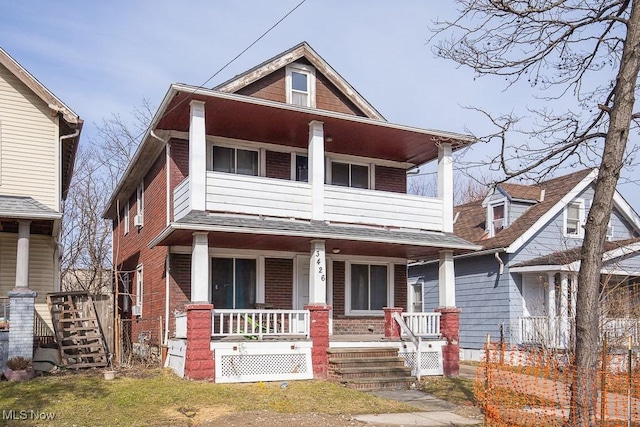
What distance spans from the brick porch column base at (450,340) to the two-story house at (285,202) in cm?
33

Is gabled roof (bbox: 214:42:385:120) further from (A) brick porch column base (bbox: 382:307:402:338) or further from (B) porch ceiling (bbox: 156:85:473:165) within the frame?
(A) brick porch column base (bbox: 382:307:402:338)

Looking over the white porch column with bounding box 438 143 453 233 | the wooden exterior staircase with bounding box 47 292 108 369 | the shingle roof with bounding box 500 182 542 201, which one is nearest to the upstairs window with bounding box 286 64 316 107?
the white porch column with bounding box 438 143 453 233

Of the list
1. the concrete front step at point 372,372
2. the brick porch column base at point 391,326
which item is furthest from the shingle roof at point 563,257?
the concrete front step at point 372,372

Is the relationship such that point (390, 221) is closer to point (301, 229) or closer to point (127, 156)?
point (301, 229)

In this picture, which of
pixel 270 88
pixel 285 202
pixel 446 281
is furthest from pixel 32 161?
pixel 446 281

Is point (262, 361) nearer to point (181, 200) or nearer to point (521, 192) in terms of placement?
point (181, 200)

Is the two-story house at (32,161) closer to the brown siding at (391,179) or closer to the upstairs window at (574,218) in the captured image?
the brown siding at (391,179)

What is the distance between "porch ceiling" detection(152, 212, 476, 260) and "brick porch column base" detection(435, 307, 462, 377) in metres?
1.72

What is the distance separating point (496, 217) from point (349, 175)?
752cm

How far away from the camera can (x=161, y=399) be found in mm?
12125

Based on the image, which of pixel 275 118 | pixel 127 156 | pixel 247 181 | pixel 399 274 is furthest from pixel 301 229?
pixel 127 156

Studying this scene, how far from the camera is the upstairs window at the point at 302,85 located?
1895cm

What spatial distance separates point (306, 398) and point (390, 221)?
5911 mm

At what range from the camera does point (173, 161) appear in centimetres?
1761
